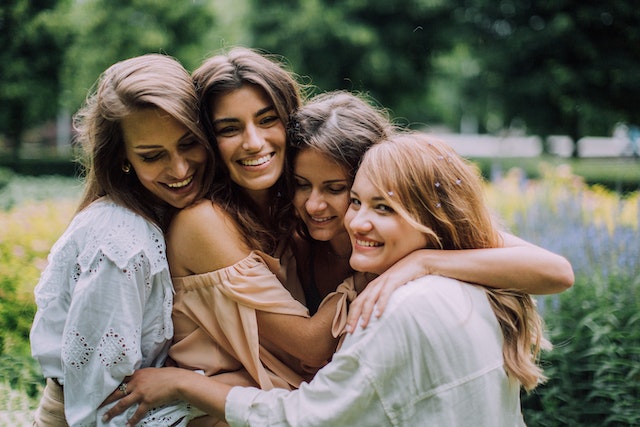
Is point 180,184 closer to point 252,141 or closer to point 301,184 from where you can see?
point 252,141

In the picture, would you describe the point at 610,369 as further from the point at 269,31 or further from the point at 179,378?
the point at 269,31

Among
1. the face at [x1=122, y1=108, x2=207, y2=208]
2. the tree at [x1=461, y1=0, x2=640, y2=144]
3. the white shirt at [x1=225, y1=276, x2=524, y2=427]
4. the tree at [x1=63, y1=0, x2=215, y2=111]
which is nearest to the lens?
the white shirt at [x1=225, y1=276, x2=524, y2=427]

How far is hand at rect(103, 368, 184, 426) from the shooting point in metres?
2.31

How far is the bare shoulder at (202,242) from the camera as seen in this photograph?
2477 millimetres

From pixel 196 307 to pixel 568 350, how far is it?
84.2 inches

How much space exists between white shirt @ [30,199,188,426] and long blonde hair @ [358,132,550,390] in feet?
2.78

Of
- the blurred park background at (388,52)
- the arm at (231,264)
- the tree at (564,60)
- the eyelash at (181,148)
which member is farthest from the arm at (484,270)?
the tree at (564,60)

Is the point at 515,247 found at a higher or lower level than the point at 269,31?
lower

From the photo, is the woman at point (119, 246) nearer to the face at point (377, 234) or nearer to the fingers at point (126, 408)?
the fingers at point (126, 408)

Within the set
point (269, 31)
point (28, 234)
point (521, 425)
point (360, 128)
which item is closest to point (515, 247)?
point (521, 425)

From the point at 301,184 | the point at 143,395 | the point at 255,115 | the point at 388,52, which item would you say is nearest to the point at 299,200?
the point at 301,184

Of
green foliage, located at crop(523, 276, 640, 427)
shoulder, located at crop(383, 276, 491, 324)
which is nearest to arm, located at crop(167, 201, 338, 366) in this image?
shoulder, located at crop(383, 276, 491, 324)

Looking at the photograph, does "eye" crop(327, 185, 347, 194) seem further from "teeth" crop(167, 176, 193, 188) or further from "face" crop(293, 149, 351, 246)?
"teeth" crop(167, 176, 193, 188)

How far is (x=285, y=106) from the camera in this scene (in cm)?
288
